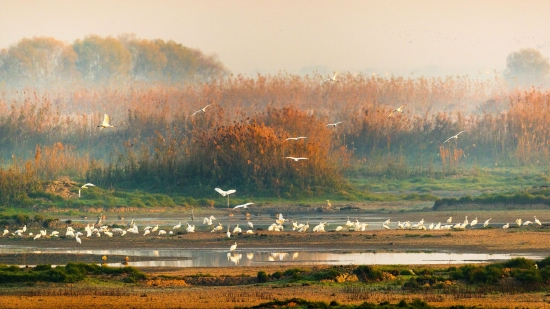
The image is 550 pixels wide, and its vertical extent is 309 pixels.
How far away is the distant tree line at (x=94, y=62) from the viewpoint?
11675 cm

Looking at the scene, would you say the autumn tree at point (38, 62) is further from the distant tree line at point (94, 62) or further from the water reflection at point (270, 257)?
the water reflection at point (270, 257)

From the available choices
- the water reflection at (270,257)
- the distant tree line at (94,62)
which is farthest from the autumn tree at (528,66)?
the water reflection at (270,257)

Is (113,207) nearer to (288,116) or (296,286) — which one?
(288,116)

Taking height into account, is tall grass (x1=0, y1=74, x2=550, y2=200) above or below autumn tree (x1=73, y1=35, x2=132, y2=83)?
below

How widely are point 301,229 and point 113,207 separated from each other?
12.7 meters

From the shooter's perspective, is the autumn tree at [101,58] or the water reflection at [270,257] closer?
the water reflection at [270,257]

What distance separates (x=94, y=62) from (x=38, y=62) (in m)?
6.55

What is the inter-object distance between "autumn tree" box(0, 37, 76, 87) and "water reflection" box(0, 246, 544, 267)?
90.6 metres

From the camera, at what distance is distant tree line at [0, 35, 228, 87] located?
116750 millimetres

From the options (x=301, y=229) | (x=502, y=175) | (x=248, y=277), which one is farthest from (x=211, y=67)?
(x=248, y=277)

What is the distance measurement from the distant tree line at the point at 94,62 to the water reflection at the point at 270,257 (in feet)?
287

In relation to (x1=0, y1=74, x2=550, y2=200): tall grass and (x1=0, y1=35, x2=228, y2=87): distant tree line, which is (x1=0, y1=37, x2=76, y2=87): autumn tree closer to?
(x1=0, y1=35, x2=228, y2=87): distant tree line

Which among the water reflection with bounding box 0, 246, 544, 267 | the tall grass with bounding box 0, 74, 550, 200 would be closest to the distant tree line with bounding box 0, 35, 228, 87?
the tall grass with bounding box 0, 74, 550, 200

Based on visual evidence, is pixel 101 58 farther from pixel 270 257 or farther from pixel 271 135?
pixel 270 257
